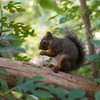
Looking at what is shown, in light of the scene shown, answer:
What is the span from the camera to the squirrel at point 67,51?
6.66 feet

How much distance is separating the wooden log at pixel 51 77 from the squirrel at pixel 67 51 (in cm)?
29

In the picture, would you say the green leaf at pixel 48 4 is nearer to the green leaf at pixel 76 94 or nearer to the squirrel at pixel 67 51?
the green leaf at pixel 76 94

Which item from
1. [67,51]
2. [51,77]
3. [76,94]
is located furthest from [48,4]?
[67,51]

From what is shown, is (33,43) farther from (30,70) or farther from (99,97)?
(99,97)

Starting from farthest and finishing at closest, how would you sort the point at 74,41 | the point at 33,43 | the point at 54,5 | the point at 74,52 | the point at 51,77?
1. the point at 33,43
2. the point at 74,41
3. the point at 74,52
4. the point at 51,77
5. the point at 54,5

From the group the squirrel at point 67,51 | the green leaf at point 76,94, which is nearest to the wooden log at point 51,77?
the squirrel at point 67,51

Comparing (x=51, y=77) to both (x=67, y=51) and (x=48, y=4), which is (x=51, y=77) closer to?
(x=67, y=51)

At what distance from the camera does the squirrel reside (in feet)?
6.66

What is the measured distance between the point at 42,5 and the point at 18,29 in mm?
1812

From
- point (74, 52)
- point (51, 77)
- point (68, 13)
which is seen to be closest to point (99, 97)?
point (51, 77)

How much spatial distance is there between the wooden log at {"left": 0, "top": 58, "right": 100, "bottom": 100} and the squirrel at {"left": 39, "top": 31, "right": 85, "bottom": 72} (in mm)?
292

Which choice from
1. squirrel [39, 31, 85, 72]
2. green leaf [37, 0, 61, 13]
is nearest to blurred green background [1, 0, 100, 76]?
green leaf [37, 0, 61, 13]

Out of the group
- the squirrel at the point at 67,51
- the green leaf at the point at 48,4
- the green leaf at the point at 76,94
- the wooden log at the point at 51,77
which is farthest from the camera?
the squirrel at the point at 67,51

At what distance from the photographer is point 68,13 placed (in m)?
2.40
